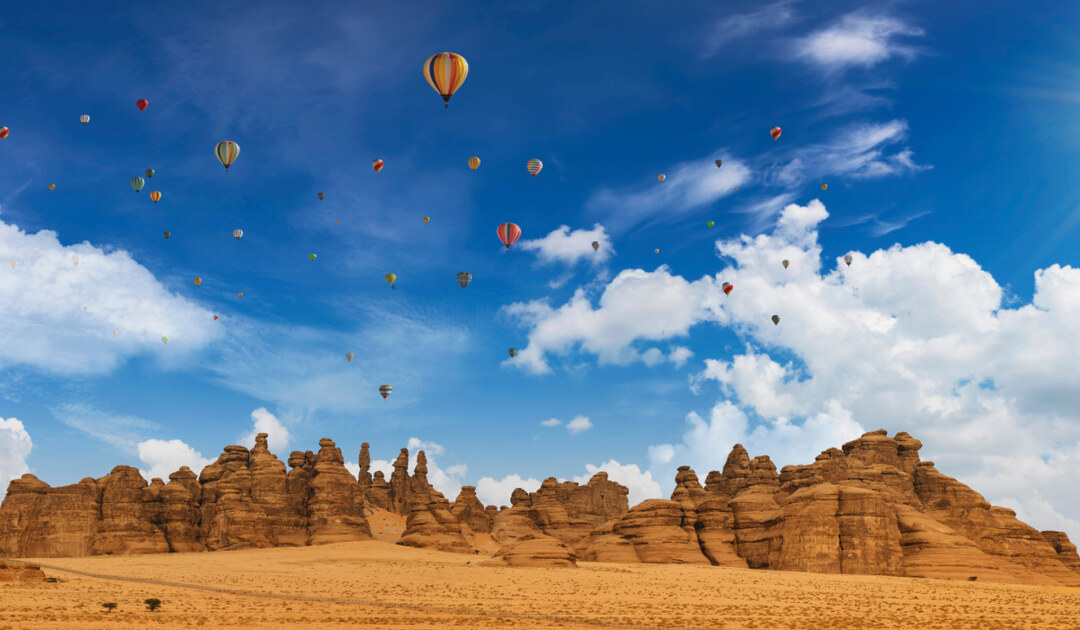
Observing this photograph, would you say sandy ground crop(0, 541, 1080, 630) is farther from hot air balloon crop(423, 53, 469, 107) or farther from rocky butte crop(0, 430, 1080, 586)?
hot air balloon crop(423, 53, 469, 107)

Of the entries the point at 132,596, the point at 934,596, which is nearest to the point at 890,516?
the point at 934,596

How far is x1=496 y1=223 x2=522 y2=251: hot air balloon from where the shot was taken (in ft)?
223

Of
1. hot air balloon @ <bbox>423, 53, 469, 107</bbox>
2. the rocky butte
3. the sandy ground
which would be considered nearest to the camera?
the sandy ground

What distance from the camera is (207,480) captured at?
96.9 meters

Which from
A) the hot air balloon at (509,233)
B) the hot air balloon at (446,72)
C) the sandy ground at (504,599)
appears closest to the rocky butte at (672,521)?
the sandy ground at (504,599)

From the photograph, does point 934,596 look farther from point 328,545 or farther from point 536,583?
point 328,545

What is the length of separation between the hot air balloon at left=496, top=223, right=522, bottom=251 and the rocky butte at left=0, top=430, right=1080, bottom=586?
27560 mm

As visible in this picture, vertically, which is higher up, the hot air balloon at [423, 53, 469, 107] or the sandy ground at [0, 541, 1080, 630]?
the hot air balloon at [423, 53, 469, 107]

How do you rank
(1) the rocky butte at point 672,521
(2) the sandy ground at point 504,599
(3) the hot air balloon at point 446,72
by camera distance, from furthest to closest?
(1) the rocky butte at point 672,521, (3) the hot air balloon at point 446,72, (2) the sandy ground at point 504,599

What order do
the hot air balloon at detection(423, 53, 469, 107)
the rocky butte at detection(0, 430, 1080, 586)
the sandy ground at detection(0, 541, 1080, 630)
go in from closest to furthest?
the sandy ground at detection(0, 541, 1080, 630) → the hot air balloon at detection(423, 53, 469, 107) → the rocky butte at detection(0, 430, 1080, 586)

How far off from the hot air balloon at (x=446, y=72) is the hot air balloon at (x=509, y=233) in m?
15.7

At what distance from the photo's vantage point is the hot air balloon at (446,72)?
54.4 meters

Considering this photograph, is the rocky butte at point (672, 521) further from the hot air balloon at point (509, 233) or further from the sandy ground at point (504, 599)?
the hot air balloon at point (509, 233)

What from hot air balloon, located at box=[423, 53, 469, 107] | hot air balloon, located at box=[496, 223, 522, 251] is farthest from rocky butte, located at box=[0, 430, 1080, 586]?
hot air balloon, located at box=[423, 53, 469, 107]
